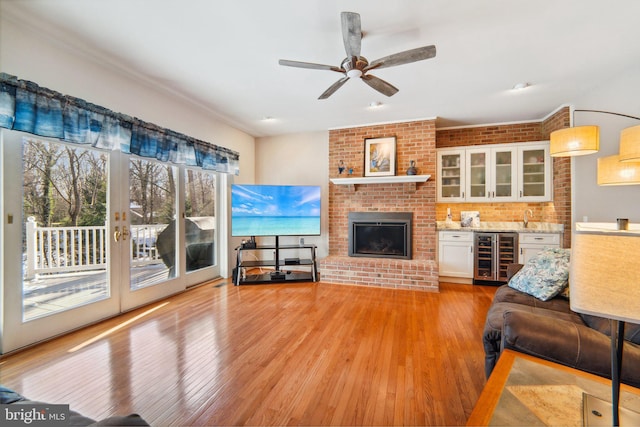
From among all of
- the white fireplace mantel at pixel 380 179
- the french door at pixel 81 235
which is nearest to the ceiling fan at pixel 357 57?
the white fireplace mantel at pixel 380 179

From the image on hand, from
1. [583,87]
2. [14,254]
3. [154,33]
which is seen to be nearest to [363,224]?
[583,87]

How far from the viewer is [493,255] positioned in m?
3.89

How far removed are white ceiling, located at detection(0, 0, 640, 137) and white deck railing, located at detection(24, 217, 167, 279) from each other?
1654mm

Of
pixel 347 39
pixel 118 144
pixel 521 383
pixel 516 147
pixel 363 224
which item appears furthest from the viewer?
pixel 363 224

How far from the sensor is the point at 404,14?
188cm

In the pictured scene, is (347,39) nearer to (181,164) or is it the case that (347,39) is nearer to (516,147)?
(181,164)

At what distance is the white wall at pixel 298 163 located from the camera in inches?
186

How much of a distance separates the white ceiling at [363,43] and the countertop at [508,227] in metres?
1.73

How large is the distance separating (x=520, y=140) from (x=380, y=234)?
272 centimetres

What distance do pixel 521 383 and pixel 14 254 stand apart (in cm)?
336

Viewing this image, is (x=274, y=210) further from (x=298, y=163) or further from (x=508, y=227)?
(x=508, y=227)

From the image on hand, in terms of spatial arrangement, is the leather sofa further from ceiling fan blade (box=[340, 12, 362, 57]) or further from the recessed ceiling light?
the recessed ceiling light

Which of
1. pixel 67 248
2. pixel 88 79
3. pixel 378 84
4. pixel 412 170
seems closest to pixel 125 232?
pixel 67 248

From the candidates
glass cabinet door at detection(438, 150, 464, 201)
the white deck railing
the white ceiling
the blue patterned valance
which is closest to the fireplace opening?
glass cabinet door at detection(438, 150, 464, 201)
